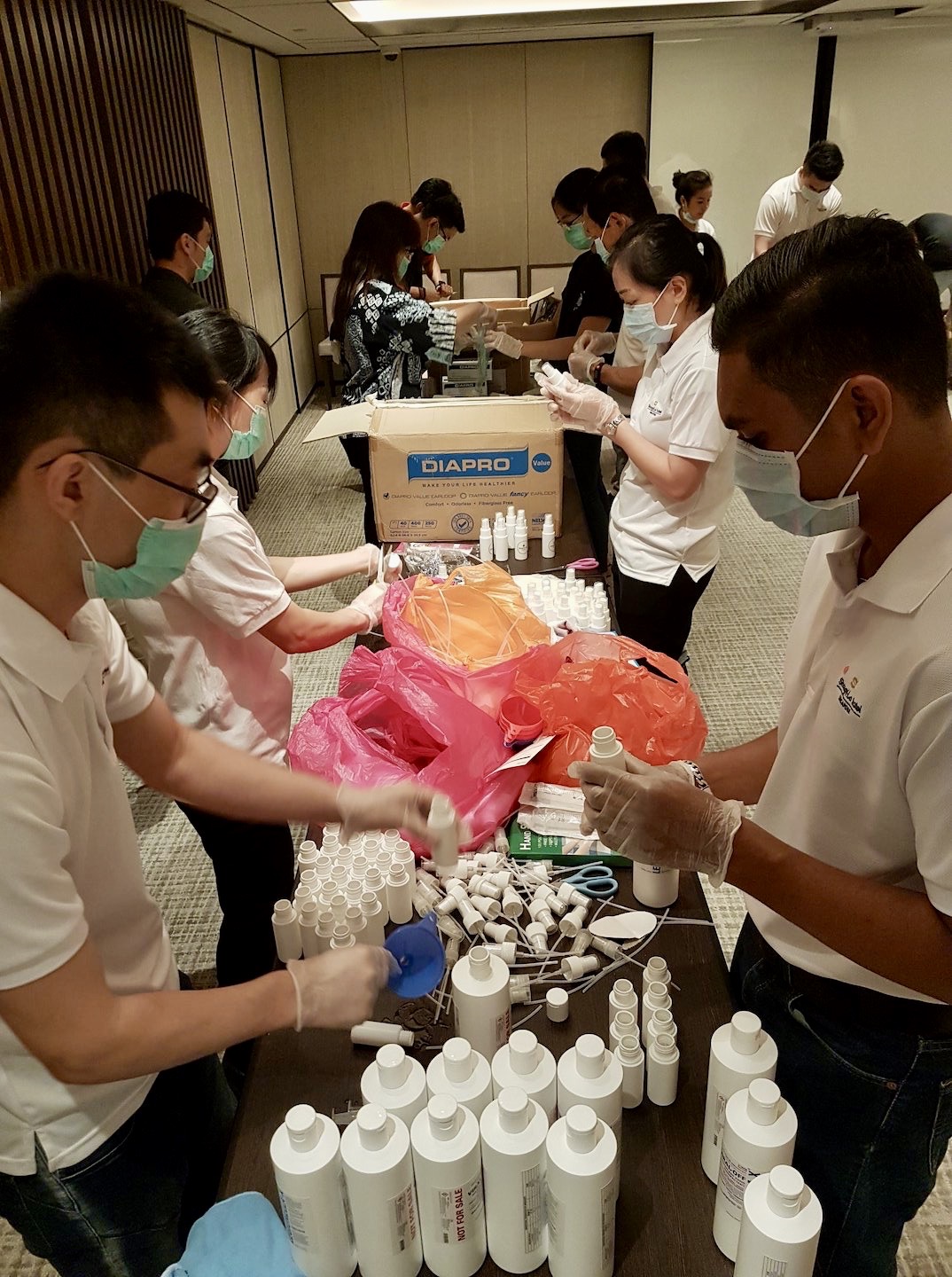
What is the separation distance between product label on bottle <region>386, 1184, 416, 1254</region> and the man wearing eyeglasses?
21 cm

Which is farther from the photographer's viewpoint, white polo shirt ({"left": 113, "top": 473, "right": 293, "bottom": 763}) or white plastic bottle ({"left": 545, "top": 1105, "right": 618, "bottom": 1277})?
white polo shirt ({"left": 113, "top": 473, "right": 293, "bottom": 763})

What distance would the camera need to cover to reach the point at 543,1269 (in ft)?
3.03

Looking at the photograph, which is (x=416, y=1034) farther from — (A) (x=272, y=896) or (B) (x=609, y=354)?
(B) (x=609, y=354)

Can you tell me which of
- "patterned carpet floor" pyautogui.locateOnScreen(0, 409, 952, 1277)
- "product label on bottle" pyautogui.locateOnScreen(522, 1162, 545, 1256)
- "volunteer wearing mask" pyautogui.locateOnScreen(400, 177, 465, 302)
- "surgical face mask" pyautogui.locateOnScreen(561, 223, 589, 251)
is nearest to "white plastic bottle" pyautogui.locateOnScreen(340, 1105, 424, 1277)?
"product label on bottle" pyautogui.locateOnScreen(522, 1162, 545, 1256)

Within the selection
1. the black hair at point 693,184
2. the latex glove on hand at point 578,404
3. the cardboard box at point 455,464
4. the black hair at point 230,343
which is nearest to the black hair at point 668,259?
the latex glove on hand at point 578,404

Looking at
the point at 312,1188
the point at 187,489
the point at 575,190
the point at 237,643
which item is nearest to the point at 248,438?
the point at 237,643

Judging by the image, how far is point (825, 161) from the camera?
5223mm

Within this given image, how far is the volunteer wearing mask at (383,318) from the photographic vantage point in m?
3.45

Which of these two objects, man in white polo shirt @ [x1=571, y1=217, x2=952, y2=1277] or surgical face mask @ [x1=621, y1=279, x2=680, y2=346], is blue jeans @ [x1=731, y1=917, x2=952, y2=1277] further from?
surgical face mask @ [x1=621, y1=279, x2=680, y2=346]

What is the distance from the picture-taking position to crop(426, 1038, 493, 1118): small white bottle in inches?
36.5

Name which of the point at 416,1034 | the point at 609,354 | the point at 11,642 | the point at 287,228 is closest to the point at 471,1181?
the point at 416,1034

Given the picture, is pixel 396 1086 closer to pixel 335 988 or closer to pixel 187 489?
pixel 335 988

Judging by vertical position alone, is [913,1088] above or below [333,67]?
below

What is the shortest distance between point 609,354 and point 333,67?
4.37 meters
